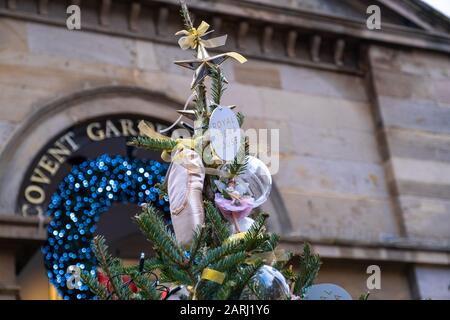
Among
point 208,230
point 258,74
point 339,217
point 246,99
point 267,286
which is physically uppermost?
point 258,74

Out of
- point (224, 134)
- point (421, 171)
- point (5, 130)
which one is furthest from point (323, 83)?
point (224, 134)

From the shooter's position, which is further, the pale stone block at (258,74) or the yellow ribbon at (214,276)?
the pale stone block at (258,74)

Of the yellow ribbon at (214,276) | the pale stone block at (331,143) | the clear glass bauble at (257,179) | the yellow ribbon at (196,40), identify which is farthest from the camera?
the pale stone block at (331,143)

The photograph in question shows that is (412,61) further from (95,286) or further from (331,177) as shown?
(95,286)

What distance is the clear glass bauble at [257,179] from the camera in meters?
5.73

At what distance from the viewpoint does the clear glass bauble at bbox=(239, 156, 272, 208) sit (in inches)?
225

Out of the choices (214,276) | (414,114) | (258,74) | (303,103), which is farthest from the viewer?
(414,114)

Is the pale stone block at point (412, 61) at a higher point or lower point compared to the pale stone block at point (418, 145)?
higher

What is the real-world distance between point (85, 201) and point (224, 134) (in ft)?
22.1

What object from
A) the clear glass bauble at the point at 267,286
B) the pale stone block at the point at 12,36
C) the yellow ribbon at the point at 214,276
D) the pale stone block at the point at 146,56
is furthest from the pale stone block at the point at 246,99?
the yellow ribbon at the point at 214,276

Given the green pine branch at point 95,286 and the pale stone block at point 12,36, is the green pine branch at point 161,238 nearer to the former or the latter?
the green pine branch at point 95,286

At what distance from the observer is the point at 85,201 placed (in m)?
11.9

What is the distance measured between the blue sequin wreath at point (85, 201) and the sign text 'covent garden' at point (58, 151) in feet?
0.88
